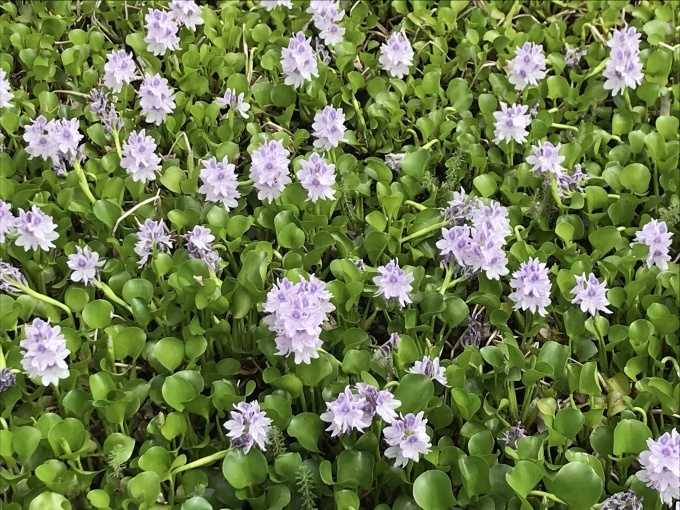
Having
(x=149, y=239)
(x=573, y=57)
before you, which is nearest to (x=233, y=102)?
(x=149, y=239)

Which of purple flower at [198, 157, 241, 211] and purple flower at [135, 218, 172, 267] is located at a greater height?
purple flower at [198, 157, 241, 211]

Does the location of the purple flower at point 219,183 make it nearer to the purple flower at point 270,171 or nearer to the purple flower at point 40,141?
the purple flower at point 270,171

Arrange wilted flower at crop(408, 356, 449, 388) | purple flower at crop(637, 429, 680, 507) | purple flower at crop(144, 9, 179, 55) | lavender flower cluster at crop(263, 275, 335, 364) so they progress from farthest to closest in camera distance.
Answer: purple flower at crop(144, 9, 179, 55)
wilted flower at crop(408, 356, 449, 388)
lavender flower cluster at crop(263, 275, 335, 364)
purple flower at crop(637, 429, 680, 507)

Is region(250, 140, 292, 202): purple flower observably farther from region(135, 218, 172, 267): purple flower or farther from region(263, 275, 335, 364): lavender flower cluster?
region(263, 275, 335, 364): lavender flower cluster

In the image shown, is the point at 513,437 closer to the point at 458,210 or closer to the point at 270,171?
the point at 458,210

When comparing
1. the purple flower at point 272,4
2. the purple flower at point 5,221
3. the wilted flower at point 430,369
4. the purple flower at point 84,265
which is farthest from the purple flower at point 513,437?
the purple flower at point 272,4

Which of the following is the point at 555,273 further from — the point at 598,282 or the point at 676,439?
the point at 676,439

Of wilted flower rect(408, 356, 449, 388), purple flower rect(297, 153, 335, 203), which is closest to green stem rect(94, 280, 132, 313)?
purple flower rect(297, 153, 335, 203)
